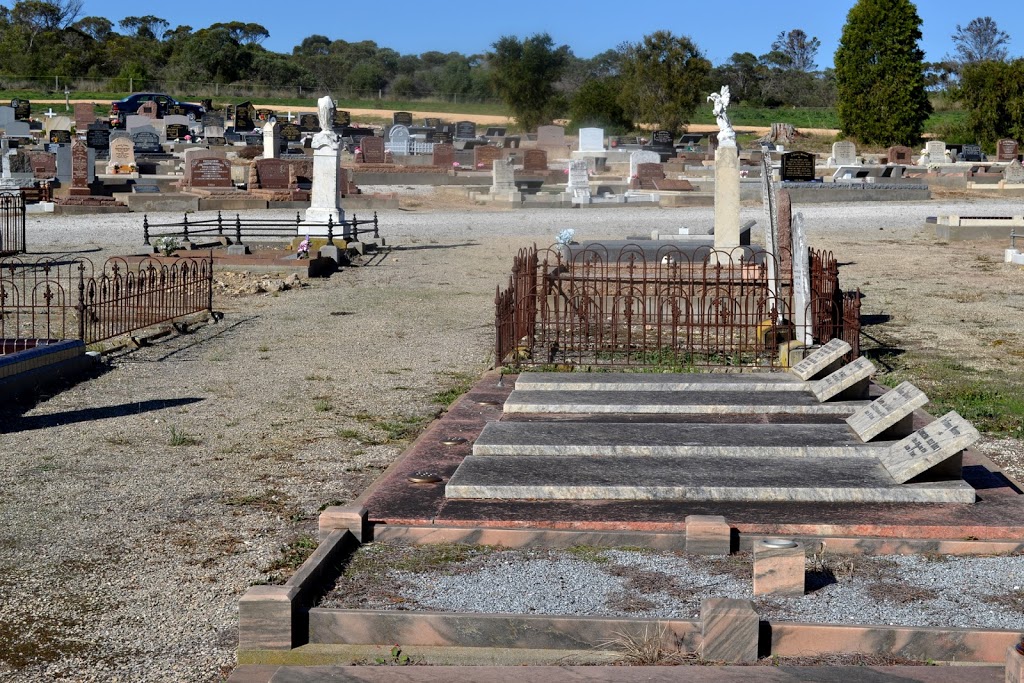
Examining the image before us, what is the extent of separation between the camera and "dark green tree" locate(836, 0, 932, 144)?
50.0 m

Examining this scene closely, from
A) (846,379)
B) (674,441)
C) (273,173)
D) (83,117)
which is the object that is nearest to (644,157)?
(273,173)

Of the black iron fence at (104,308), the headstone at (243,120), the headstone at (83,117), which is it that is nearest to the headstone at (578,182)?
the black iron fence at (104,308)

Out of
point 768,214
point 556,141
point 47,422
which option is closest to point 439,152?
point 556,141

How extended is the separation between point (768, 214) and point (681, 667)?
29.0 ft

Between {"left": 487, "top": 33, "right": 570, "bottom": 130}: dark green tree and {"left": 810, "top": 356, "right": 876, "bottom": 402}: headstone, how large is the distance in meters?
52.5

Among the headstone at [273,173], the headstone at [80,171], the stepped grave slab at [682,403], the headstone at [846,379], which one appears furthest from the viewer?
the headstone at [273,173]

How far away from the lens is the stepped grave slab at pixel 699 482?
6.25m

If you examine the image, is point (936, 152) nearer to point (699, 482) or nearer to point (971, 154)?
point (971, 154)

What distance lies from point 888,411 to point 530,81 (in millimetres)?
54821

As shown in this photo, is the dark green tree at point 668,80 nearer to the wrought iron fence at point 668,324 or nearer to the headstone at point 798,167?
the headstone at point 798,167

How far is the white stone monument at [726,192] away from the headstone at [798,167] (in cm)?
1841

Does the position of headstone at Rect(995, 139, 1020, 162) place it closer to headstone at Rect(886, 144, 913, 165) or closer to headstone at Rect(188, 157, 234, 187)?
headstone at Rect(886, 144, 913, 165)

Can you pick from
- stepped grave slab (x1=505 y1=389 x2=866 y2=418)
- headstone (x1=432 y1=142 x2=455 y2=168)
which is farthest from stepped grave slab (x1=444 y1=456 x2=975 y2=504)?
headstone (x1=432 y1=142 x2=455 y2=168)

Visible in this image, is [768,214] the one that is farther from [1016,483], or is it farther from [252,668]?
[252,668]
